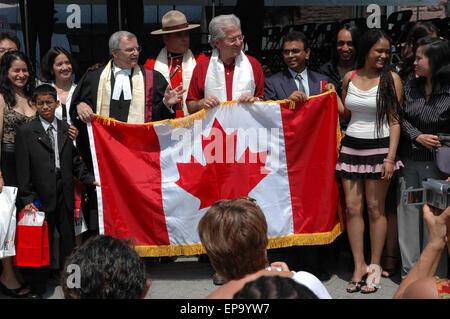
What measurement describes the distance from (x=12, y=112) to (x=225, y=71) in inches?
64.0

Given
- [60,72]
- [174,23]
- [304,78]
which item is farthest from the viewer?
[174,23]

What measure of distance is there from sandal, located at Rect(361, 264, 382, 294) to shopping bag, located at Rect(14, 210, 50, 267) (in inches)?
91.0

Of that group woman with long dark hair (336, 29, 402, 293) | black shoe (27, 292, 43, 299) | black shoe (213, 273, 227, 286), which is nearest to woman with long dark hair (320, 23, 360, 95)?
woman with long dark hair (336, 29, 402, 293)

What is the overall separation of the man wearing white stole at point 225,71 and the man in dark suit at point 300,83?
14cm

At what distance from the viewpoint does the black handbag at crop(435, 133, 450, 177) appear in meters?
4.16

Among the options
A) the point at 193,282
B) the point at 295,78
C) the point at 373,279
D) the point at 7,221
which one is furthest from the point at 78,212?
the point at 373,279

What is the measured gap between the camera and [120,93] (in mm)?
4824

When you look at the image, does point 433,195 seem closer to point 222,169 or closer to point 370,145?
point 370,145

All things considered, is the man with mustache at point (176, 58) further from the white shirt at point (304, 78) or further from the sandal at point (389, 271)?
the sandal at point (389, 271)

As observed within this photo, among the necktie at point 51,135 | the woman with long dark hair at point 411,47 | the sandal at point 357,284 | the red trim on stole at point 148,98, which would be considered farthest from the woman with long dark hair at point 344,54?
the necktie at point 51,135

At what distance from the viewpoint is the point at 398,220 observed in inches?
180

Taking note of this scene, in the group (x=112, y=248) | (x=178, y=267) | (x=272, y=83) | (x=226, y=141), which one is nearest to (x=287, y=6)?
(x=272, y=83)

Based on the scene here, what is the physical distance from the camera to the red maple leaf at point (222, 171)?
4.63 m
